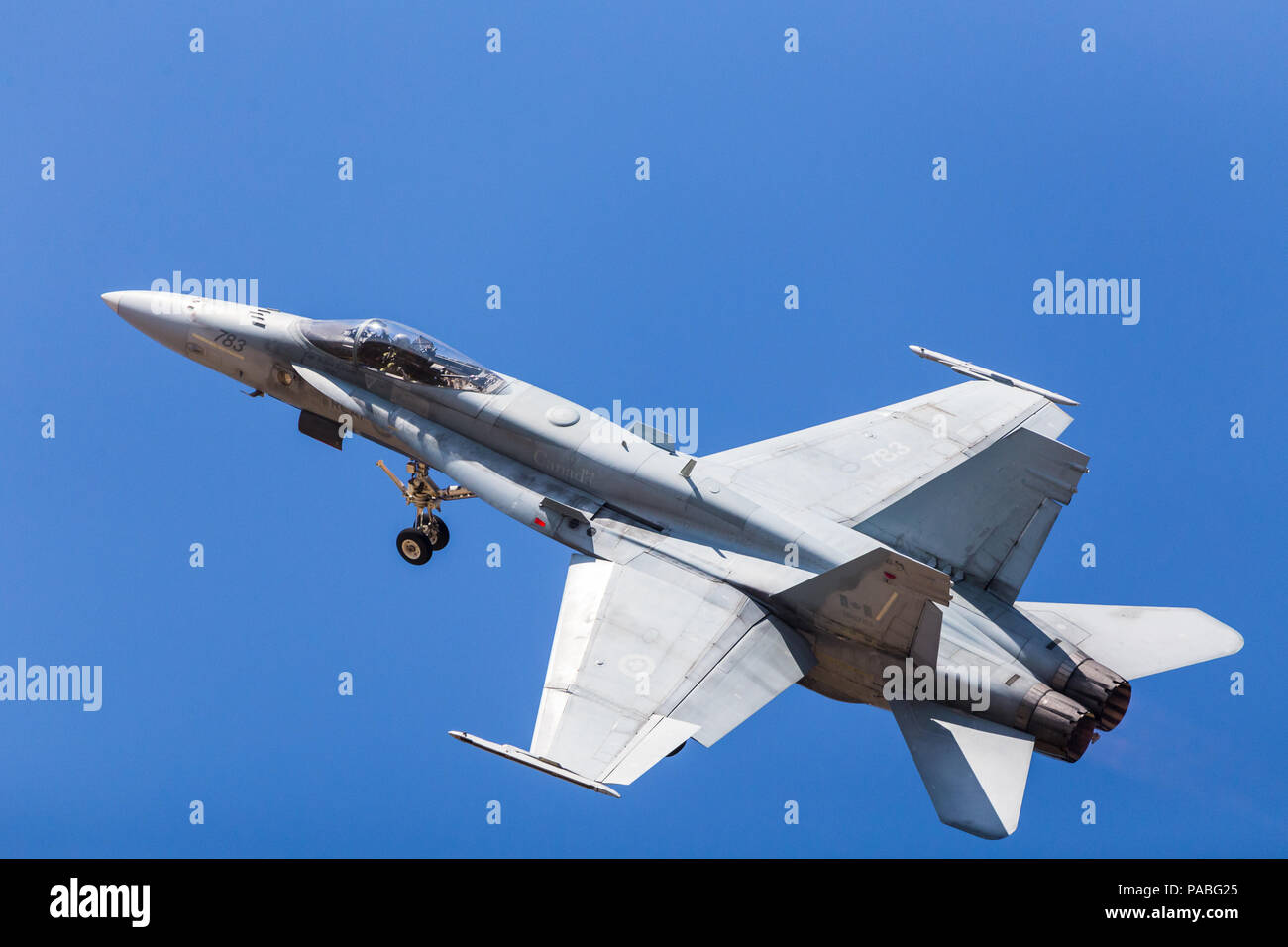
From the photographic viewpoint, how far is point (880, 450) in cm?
2394

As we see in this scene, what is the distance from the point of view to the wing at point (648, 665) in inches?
735

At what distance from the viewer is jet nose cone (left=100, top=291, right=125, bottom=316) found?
81.1ft

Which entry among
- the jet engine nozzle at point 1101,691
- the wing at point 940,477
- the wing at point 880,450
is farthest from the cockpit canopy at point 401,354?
the jet engine nozzle at point 1101,691

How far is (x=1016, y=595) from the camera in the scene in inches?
840

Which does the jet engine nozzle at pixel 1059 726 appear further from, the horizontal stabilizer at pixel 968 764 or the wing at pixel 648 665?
the wing at pixel 648 665

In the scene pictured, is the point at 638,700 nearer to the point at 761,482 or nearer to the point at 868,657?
the point at 868,657

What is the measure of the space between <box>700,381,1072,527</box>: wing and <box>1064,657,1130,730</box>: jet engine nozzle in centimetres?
387

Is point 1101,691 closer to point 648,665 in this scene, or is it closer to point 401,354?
point 648,665

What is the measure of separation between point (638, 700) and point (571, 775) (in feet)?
5.95

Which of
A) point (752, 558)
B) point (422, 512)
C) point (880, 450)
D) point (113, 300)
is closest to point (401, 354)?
point (422, 512)

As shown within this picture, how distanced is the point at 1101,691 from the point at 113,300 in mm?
16759

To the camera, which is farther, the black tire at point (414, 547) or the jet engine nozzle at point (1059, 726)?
the black tire at point (414, 547)

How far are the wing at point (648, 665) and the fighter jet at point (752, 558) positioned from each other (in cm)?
3

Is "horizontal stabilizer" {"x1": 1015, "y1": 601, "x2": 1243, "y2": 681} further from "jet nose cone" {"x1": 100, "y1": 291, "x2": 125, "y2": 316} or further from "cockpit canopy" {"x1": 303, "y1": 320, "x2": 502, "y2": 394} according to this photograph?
"jet nose cone" {"x1": 100, "y1": 291, "x2": 125, "y2": 316}
